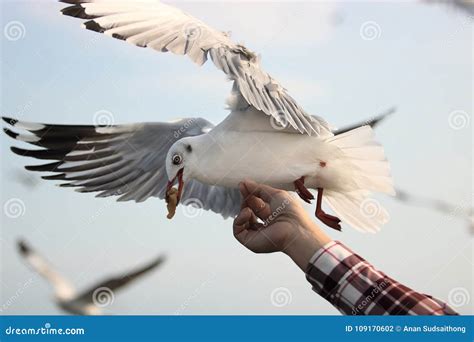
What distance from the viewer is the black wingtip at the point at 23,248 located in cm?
215

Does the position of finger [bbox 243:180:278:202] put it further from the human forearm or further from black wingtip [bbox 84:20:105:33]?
black wingtip [bbox 84:20:105:33]

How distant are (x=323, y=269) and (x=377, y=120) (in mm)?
1205

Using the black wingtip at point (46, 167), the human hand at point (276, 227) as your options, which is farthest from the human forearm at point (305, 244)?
the black wingtip at point (46, 167)

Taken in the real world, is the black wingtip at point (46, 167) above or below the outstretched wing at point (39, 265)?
above

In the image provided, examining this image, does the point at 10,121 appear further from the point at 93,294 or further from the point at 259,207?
the point at 259,207

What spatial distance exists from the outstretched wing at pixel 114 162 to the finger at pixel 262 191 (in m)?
0.73

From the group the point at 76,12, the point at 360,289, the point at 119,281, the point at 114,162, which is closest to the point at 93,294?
the point at 119,281

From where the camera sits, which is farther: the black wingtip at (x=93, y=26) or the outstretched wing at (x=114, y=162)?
the outstretched wing at (x=114, y=162)

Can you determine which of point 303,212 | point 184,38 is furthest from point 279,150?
point 303,212

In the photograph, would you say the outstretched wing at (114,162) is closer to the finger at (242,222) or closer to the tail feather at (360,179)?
the tail feather at (360,179)

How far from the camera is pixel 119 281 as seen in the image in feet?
6.41

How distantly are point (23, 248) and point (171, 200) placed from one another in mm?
666

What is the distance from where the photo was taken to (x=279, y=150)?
166cm

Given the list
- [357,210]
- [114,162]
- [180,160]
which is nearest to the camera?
[180,160]
